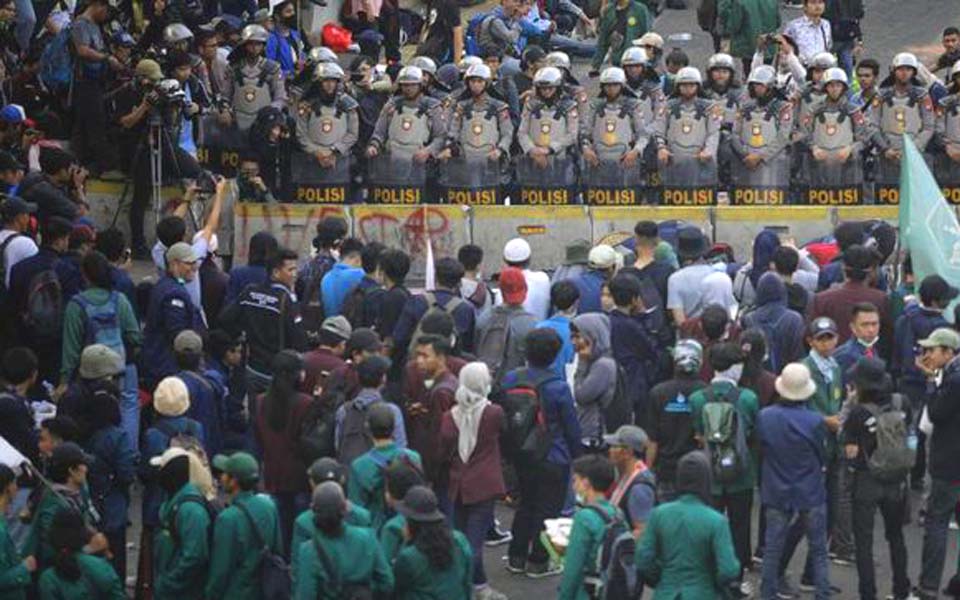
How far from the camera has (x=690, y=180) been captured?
28.4 meters

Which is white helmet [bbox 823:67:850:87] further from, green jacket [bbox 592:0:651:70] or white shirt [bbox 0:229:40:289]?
white shirt [bbox 0:229:40:289]

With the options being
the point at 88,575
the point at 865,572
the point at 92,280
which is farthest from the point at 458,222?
the point at 88,575

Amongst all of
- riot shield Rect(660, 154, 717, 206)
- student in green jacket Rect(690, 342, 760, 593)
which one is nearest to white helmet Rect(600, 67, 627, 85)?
riot shield Rect(660, 154, 717, 206)

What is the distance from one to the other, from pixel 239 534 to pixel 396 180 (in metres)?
11.5

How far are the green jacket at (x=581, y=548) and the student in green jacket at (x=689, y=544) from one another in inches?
10.3

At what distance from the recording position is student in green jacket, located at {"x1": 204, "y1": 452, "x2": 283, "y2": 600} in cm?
1703

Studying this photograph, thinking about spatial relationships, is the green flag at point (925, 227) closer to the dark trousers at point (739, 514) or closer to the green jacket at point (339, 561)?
the dark trousers at point (739, 514)

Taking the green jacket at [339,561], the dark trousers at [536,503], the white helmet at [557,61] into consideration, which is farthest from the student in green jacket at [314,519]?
the white helmet at [557,61]

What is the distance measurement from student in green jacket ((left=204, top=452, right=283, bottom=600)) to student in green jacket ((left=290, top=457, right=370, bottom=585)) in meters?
0.26

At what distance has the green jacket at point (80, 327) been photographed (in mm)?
20203

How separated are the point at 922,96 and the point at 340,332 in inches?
407

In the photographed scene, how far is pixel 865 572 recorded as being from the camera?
18781mm

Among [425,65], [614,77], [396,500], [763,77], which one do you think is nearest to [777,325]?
[396,500]

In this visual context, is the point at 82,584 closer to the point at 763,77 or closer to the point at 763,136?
the point at 763,136
